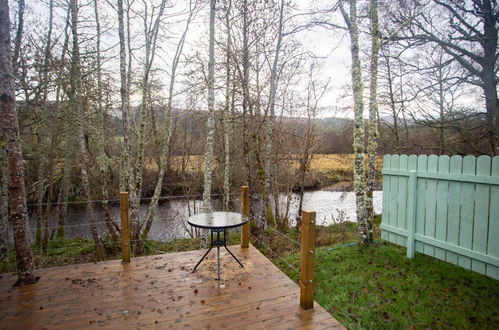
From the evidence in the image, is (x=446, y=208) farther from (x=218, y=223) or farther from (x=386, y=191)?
(x=218, y=223)

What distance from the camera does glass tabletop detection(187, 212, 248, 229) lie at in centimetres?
294

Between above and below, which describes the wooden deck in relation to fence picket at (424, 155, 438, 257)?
below

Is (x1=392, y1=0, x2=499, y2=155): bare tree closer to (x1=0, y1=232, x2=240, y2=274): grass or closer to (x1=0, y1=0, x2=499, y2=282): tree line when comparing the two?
(x1=0, y1=0, x2=499, y2=282): tree line

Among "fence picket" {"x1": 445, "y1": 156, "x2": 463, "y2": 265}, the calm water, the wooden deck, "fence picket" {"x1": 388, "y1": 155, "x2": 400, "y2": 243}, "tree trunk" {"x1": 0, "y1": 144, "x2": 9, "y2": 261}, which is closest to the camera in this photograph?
the wooden deck

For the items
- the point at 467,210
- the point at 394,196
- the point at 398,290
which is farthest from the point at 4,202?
the point at 467,210

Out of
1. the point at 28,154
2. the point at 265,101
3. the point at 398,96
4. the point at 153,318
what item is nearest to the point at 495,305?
the point at 153,318

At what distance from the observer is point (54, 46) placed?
19.8 feet

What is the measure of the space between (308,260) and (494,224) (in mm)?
1976

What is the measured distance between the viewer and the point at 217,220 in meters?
3.23

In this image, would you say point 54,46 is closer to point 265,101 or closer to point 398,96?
point 265,101

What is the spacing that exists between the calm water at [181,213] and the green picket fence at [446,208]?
13.7ft

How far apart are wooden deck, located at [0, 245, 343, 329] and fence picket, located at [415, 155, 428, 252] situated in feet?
6.28

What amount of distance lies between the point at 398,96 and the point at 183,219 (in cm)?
809

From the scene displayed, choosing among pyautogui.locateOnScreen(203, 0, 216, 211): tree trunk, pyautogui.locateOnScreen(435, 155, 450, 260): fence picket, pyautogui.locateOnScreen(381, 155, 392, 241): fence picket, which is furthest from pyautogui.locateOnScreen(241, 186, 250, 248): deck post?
pyautogui.locateOnScreen(435, 155, 450, 260): fence picket
